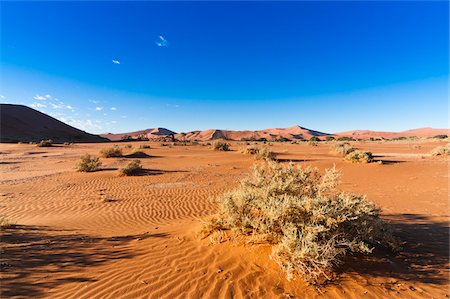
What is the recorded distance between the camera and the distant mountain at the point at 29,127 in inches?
1778

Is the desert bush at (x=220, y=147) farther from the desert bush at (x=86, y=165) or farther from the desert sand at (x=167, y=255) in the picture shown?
the desert sand at (x=167, y=255)

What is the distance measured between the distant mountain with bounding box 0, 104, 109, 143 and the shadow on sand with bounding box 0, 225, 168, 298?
44181 millimetres

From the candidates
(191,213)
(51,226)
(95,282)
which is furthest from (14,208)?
(95,282)

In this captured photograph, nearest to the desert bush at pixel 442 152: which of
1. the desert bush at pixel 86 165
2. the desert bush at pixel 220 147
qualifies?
the desert bush at pixel 220 147

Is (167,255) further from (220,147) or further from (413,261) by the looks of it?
(220,147)

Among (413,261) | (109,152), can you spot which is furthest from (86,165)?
(413,261)

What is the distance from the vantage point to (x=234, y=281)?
12.7 feet

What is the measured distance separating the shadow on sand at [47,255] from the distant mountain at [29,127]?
1739 inches

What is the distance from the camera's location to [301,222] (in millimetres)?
4113

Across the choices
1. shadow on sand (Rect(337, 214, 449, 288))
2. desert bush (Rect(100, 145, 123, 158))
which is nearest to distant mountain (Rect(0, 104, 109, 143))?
desert bush (Rect(100, 145, 123, 158))

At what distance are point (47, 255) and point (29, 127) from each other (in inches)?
2355

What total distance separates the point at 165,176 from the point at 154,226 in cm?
762

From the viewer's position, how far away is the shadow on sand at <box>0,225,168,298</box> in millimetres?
3865

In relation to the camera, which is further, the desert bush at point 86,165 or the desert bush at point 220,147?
Answer: the desert bush at point 220,147
